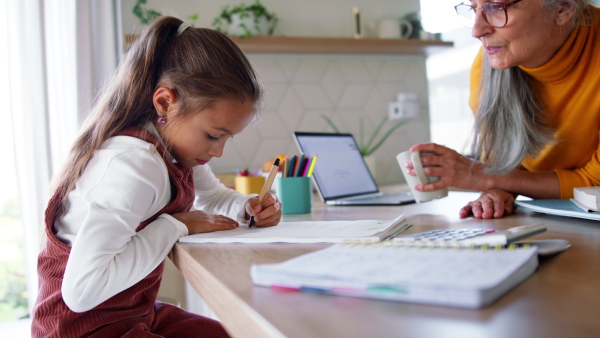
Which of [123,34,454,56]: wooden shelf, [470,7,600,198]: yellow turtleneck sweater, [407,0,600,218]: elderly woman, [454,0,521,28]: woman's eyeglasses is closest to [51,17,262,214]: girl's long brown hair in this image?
[407,0,600,218]: elderly woman

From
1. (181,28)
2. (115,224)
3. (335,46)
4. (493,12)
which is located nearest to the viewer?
(115,224)

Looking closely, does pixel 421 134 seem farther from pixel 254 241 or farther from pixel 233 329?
pixel 233 329

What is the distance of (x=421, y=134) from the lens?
2.77m

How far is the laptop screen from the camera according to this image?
1591 millimetres

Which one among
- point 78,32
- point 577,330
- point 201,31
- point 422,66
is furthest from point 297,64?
point 577,330

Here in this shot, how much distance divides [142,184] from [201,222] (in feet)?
0.47

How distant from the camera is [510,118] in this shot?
1.28m

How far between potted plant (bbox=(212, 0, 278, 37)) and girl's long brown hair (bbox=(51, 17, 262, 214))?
4.21 ft

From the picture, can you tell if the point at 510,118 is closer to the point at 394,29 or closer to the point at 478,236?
the point at 478,236

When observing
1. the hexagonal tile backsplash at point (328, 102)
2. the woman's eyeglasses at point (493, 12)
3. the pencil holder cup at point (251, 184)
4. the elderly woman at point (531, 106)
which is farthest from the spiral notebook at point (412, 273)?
the hexagonal tile backsplash at point (328, 102)

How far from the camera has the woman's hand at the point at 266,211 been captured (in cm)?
100

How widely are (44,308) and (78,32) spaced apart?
1.74 m

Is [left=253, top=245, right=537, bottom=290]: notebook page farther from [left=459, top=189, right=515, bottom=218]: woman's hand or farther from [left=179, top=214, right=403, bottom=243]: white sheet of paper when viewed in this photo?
[left=459, top=189, right=515, bottom=218]: woman's hand

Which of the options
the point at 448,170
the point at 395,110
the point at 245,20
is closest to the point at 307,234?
the point at 448,170
